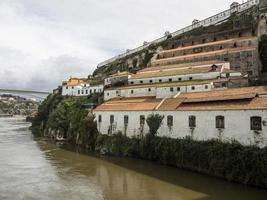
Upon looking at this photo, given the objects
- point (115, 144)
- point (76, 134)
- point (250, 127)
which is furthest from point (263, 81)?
point (76, 134)

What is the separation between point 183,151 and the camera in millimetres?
24797

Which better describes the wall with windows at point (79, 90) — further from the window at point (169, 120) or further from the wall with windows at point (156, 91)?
the window at point (169, 120)

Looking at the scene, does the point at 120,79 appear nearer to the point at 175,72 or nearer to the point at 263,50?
the point at 175,72

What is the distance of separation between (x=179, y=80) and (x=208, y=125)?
17.9 metres

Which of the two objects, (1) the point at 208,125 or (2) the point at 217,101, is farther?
(2) the point at 217,101

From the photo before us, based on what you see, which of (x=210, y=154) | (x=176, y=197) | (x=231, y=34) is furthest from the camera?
(x=231, y=34)

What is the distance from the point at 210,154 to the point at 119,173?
24.4 ft

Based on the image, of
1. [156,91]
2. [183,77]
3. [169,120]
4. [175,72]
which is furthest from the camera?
[175,72]

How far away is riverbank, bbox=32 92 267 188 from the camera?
19.6 metres

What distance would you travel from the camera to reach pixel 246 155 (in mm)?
19922

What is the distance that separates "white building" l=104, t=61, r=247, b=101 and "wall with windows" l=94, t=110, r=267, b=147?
639 cm

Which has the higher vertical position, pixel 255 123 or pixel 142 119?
pixel 142 119

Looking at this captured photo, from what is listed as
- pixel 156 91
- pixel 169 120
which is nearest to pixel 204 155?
pixel 169 120

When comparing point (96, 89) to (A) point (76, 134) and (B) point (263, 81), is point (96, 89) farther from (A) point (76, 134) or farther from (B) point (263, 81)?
(B) point (263, 81)
